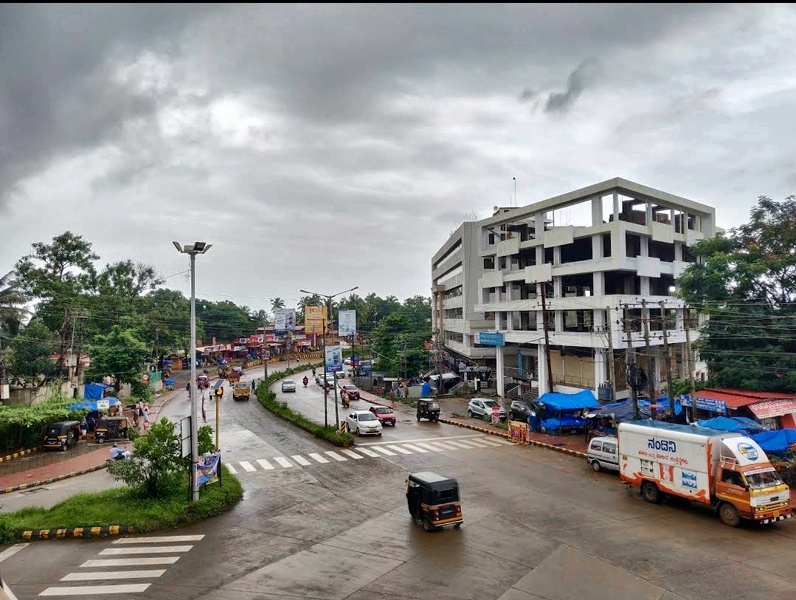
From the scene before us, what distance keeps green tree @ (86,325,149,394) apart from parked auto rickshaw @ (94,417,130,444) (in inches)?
539

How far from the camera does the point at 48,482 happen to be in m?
24.0

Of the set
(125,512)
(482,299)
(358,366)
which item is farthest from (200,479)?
(358,366)

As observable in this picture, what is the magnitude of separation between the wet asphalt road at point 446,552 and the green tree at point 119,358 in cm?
3074

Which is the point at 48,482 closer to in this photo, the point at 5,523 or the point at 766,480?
the point at 5,523

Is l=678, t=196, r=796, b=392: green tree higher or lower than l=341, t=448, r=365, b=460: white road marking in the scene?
higher

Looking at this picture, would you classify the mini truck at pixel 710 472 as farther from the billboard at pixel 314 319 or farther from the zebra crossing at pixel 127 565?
the billboard at pixel 314 319

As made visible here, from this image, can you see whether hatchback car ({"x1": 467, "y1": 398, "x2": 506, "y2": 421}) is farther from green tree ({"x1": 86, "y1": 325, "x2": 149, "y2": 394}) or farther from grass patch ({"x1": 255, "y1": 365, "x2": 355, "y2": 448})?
green tree ({"x1": 86, "y1": 325, "x2": 149, "y2": 394})

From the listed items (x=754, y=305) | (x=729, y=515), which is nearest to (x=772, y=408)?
(x=754, y=305)

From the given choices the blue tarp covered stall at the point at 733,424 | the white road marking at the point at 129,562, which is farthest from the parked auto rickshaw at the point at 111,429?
the blue tarp covered stall at the point at 733,424

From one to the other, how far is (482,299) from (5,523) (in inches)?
1705

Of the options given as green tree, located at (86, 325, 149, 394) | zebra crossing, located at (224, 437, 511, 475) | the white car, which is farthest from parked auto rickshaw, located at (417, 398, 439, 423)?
green tree, located at (86, 325, 149, 394)

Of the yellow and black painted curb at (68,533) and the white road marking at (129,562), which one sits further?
the yellow and black painted curb at (68,533)

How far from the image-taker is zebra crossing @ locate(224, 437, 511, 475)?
2563 centimetres

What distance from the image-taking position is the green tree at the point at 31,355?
43625mm
